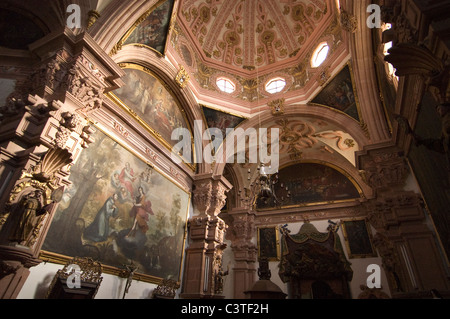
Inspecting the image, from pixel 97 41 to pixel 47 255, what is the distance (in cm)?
484

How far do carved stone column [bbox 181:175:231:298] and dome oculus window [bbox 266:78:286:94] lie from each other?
16.8ft

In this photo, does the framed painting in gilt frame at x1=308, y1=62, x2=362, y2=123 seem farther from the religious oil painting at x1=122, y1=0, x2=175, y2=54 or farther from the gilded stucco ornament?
the gilded stucco ornament

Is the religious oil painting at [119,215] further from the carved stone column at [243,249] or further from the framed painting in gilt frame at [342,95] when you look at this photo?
the framed painting in gilt frame at [342,95]

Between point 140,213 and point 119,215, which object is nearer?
point 119,215

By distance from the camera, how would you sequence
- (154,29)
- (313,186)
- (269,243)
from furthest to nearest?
1. (313,186)
2. (269,243)
3. (154,29)

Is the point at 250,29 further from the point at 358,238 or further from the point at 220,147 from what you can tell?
the point at 358,238

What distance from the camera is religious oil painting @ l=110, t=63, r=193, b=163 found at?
26.7 ft

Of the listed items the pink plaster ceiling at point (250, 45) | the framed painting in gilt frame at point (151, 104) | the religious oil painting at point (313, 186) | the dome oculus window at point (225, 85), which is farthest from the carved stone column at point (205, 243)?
the religious oil painting at point (313, 186)

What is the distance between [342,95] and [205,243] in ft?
25.2

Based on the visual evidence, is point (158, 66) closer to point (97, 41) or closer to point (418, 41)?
point (97, 41)

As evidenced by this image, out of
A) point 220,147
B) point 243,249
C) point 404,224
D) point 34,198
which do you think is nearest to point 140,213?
point 34,198

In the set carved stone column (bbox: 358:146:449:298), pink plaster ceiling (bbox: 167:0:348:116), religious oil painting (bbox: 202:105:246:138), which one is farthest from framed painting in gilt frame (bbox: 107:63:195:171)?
carved stone column (bbox: 358:146:449:298)

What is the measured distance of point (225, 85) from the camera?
12.9 metres

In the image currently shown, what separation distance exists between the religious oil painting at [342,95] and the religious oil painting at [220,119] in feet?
11.8
